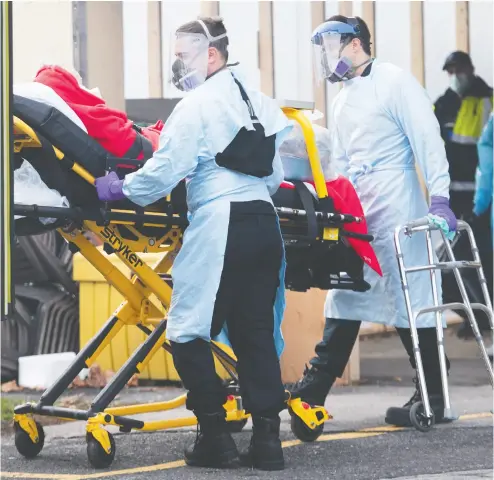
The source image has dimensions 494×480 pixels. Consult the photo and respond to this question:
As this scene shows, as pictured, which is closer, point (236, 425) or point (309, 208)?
point (309, 208)

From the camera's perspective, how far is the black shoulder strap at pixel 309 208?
5645 millimetres

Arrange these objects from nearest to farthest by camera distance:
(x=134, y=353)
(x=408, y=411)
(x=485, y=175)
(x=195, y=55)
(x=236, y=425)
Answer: (x=195, y=55) < (x=134, y=353) < (x=236, y=425) < (x=408, y=411) < (x=485, y=175)

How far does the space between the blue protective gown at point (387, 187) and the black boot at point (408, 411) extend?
0.33m

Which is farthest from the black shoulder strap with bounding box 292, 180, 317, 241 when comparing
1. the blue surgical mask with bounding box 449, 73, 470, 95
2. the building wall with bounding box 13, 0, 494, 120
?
the blue surgical mask with bounding box 449, 73, 470, 95

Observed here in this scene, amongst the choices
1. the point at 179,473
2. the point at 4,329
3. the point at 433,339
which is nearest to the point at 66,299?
the point at 4,329

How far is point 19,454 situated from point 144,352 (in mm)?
684

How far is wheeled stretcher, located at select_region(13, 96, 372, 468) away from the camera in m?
5.15

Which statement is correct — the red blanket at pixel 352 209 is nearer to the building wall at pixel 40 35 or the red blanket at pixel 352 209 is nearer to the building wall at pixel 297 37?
the building wall at pixel 40 35

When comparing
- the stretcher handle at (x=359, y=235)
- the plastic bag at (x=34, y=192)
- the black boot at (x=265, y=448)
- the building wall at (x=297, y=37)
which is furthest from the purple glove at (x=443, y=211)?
the building wall at (x=297, y=37)

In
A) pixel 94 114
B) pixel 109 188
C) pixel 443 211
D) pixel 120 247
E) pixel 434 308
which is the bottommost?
pixel 434 308

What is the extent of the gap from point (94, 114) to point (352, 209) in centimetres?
125

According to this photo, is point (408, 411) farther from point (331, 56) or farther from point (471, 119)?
point (471, 119)

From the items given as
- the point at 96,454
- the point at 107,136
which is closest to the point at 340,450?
the point at 96,454

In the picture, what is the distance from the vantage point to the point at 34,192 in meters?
5.20
